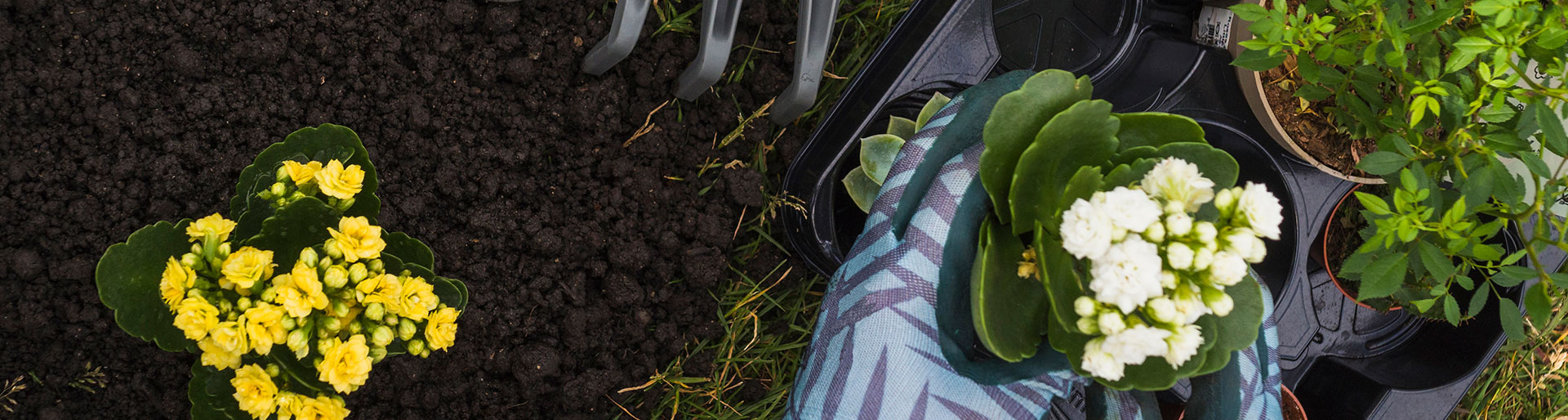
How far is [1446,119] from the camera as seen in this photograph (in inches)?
36.3

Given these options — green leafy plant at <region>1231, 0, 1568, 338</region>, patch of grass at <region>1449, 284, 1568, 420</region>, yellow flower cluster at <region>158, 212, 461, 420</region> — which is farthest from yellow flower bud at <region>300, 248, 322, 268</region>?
patch of grass at <region>1449, 284, 1568, 420</region>

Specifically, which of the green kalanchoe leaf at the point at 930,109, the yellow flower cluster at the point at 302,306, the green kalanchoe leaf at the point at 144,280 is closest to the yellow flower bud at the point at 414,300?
the yellow flower cluster at the point at 302,306

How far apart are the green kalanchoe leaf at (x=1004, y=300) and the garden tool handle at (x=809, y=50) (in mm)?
483

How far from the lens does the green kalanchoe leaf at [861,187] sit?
1144 millimetres

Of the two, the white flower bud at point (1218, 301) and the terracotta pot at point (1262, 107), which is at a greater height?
the white flower bud at point (1218, 301)

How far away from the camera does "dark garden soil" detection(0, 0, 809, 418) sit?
3.37ft

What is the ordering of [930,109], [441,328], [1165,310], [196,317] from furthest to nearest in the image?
1. [930,109]
2. [441,328]
3. [196,317]
4. [1165,310]

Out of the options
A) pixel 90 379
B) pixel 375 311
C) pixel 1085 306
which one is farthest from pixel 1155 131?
pixel 90 379

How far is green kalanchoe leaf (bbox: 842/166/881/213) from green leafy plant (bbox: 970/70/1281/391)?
0.35 m

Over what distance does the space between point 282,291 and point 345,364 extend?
87mm

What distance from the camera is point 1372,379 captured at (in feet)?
4.07

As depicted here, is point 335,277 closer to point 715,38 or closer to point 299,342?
point 299,342

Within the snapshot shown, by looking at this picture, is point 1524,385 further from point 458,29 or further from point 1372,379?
point 458,29

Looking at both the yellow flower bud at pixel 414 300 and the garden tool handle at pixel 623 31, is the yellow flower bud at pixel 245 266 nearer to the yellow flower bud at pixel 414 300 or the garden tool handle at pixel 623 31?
the yellow flower bud at pixel 414 300
